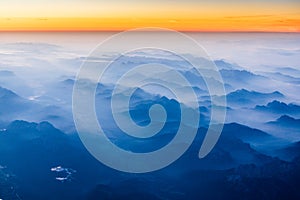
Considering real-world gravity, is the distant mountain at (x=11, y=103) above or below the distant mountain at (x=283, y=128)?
below

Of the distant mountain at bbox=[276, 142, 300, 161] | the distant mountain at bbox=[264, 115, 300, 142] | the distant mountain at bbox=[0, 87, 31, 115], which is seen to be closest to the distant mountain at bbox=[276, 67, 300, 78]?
the distant mountain at bbox=[276, 142, 300, 161]

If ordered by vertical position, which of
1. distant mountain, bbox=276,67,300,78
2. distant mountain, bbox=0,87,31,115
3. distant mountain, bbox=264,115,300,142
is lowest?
distant mountain, bbox=0,87,31,115

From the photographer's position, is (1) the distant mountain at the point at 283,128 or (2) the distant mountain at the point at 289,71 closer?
(2) the distant mountain at the point at 289,71

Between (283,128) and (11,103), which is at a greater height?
(283,128)

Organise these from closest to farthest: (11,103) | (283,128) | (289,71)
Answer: (289,71) < (283,128) < (11,103)

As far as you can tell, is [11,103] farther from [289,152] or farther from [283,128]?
[289,152]

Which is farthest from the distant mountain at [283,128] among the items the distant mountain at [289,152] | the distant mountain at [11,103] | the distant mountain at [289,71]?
the distant mountain at [11,103]

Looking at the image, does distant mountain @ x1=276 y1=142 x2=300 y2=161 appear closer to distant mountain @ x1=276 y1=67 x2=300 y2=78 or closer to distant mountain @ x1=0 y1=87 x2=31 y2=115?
distant mountain @ x1=276 y1=67 x2=300 y2=78

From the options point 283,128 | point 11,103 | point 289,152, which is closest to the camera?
point 289,152

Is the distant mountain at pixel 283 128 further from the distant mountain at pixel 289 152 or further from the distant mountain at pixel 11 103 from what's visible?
the distant mountain at pixel 11 103

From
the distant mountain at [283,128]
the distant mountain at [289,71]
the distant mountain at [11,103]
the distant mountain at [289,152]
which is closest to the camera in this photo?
the distant mountain at [289,71]

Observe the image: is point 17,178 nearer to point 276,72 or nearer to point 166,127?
point 166,127

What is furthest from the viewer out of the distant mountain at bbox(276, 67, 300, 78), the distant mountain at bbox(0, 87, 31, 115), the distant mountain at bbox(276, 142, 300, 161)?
the distant mountain at bbox(0, 87, 31, 115)

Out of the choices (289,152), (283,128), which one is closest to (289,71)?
(289,152)
